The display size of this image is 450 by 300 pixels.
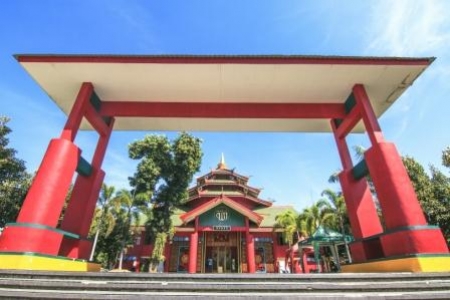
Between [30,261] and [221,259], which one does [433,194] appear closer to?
[221,259]

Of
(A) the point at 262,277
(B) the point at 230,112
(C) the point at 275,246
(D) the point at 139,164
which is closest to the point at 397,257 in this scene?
(A) the point at 262,277

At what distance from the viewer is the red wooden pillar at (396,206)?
4668mm

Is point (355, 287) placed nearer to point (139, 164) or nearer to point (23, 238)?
point (23, 238)

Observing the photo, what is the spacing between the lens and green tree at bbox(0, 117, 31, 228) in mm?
16578

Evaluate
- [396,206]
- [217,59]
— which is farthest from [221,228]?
[396,206]

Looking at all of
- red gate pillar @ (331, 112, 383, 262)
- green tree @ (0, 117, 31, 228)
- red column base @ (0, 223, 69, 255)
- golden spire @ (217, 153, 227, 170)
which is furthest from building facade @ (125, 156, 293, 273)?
red column base @ (0, 223, 69, 255)

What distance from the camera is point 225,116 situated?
311 inches

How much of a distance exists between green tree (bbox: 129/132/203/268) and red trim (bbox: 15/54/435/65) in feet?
44.4

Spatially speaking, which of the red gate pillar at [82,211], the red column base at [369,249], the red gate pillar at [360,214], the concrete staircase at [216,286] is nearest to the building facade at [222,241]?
the red gate pillar at [82,211]

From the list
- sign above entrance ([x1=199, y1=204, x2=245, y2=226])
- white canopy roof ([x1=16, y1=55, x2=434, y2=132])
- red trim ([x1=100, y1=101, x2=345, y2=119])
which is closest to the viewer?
white canopy roof ([x1=16, y1=55, x2=434, y2=132])

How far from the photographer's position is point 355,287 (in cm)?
321

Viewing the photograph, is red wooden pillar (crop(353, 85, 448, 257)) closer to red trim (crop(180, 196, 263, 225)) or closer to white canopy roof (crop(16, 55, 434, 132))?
white canopy roof (crop(16, 55, 434, 132))

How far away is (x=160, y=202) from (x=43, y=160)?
14.7 metres

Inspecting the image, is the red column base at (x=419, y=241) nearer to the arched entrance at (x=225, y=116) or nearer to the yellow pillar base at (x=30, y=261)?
the arched entrance at (x=225, y=116)
